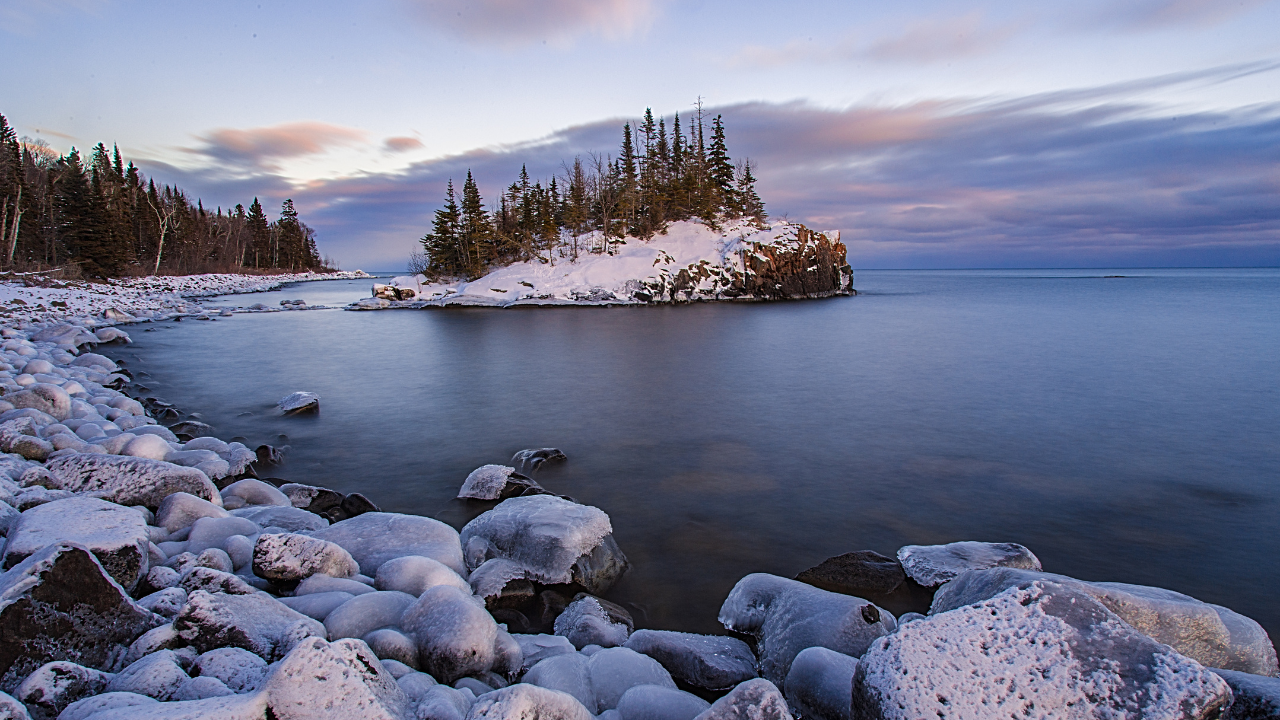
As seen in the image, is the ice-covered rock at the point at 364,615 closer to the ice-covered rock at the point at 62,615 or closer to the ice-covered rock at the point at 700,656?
the ice-covered rock at the point at 62,615

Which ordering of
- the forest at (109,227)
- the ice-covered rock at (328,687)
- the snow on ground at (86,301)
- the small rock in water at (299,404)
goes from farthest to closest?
the forest at (109,227) < the snow on ground at (86,301) < the small rock in water at (299,404) < the ice-covered rock at (328,687)

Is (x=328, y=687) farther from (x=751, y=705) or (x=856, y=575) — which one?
(x=856, y=575)

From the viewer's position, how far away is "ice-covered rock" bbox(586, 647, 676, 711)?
3010mm

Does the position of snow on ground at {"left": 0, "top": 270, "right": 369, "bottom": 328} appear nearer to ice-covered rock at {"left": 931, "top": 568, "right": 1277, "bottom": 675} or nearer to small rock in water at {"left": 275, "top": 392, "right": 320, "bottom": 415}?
small rock in water at {"left": 275, "top": 392, "right": 320, "bottom": 415}

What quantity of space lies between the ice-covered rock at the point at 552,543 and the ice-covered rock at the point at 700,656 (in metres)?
1.08

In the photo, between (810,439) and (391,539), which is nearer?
(391,539)

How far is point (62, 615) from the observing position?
261 cm

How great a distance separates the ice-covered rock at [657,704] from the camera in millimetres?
2732

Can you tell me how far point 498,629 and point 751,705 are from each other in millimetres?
1698

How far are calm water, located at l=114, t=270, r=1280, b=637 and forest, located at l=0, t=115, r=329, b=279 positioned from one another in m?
30.5

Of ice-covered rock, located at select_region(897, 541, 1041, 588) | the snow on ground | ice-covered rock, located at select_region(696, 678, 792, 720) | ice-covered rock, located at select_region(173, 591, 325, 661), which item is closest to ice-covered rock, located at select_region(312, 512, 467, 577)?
ice-covered rock, located at select_region(173, 591, 325, 661)

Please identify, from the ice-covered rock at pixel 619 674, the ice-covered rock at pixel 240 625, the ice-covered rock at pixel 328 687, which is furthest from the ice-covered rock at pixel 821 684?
the ice-covered rock at pixel 240 625

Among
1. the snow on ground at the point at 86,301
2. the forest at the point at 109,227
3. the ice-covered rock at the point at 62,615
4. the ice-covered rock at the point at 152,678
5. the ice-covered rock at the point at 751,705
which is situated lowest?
the ice-covered rock at the point at 751,705

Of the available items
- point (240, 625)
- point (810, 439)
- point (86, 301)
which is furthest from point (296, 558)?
point (86, 301)
